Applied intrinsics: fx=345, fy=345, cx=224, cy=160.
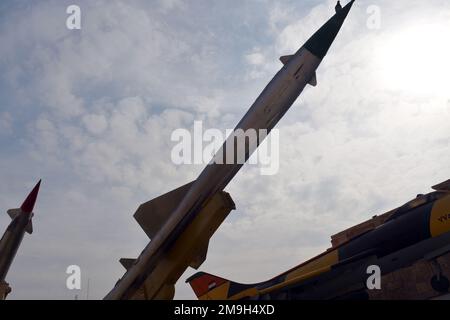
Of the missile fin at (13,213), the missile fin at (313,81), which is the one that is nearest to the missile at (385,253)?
the missile fin at (313,81)

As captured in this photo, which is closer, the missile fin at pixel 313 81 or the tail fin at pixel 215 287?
the missile fin at pixel 313 81

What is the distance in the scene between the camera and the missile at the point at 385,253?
9055 millimetres

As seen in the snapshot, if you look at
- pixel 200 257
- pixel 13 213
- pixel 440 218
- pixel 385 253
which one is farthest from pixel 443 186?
pixel 13 213

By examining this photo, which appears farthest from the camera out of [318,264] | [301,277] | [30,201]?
[30,201]

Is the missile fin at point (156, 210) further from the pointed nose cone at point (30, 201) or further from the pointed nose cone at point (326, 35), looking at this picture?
the pointed nose cone at point (30, 201)

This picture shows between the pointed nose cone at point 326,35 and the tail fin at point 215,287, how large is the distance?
851 cm

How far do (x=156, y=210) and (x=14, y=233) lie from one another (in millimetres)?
6051

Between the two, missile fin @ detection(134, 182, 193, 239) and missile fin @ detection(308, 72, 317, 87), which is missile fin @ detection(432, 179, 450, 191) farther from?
missile fin @ detection(134, 182, 193, 239)

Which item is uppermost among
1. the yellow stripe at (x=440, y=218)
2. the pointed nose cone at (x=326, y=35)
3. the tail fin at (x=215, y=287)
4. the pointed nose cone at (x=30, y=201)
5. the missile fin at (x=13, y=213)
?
the pointed nose cone at (x=326, y=35)

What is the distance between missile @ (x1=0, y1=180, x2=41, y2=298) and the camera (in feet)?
38.6

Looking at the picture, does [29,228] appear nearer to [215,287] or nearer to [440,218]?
[215,287]

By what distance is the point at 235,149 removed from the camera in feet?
26.9

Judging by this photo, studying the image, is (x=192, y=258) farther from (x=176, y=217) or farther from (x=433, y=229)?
(x=433, y=229)
